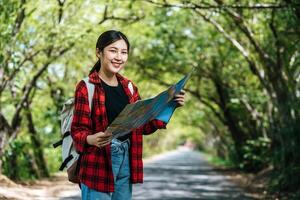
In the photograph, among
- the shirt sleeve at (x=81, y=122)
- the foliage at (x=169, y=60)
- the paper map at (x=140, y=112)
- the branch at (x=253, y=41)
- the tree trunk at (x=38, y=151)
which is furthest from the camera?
the tree trunk at (x=38, y=151)

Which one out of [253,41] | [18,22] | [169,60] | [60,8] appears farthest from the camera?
[169,60]

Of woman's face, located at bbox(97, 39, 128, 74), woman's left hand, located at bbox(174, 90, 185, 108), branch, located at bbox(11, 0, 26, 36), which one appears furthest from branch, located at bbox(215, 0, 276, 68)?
woman's face, located at bbox(97, 39, 128, 74)

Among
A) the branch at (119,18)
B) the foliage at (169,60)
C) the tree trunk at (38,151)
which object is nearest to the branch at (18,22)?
the foliage at (169,60)

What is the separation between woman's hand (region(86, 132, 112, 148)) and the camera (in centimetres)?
323

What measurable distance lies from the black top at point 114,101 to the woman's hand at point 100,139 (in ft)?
0.71

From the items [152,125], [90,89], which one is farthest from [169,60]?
[90,89]

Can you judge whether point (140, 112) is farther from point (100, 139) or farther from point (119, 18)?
point (119, 18)

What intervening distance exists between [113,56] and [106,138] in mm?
565

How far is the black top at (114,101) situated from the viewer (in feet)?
11.3

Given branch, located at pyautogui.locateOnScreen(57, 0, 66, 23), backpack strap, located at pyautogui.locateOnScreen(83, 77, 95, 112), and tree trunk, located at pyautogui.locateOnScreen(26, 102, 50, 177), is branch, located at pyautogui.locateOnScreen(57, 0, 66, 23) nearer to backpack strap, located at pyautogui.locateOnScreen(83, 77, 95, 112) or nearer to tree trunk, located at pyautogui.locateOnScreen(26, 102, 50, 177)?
tree trunk, located at pyautogui.locateOnScreen(26, 102, 50, 177)

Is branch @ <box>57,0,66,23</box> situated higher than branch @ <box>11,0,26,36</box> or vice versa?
branch @ <box>57,0,66,23</box>

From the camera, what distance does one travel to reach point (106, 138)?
3.24 m

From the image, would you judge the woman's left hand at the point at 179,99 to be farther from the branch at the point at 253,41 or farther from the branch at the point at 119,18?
the branch at the point at 119,18

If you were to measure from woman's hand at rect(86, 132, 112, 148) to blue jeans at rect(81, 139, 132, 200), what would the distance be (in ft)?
0.54
